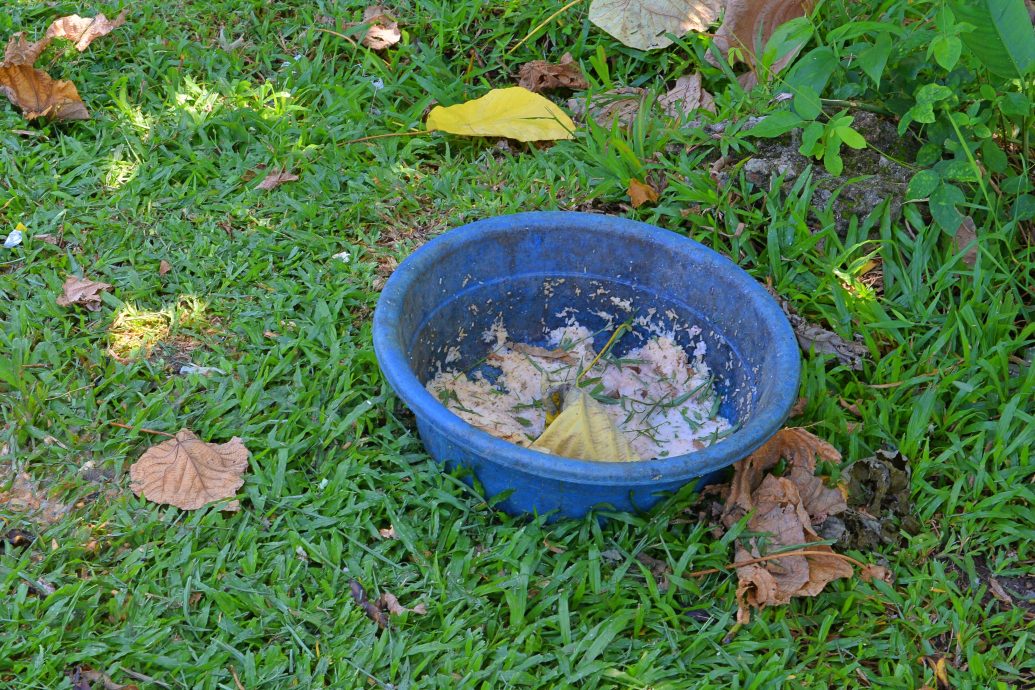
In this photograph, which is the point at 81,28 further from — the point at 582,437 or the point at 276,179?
the point at 582,437

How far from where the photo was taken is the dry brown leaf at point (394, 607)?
2.03 m

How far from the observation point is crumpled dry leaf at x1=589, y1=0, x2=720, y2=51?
3340mm

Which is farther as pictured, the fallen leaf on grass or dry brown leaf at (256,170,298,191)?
dry brown leaf at (256,170,298,191)

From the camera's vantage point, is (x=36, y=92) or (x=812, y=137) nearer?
(x=812, y=137)

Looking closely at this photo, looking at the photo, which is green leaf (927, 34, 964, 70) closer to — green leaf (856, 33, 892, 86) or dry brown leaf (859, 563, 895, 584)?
green leaf (856, 33, 892, 86)

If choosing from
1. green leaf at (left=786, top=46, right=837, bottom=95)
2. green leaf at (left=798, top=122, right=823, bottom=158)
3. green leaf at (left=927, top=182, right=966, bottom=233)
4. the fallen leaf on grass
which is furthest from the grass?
green leaf at (left=786, top=46, right=837, bottom=95)

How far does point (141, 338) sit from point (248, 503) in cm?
63

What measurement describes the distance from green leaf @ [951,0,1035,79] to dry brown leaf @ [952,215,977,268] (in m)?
0.44

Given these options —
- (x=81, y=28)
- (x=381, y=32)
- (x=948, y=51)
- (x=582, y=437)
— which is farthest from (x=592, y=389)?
(x=81, y=28)

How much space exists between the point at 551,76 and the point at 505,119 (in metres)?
0.32

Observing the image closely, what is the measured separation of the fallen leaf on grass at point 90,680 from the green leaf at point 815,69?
2073 millimetres

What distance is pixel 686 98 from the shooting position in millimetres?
3270

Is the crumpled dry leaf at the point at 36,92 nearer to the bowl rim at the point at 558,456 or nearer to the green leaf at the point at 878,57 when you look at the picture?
the bowl rim at the point at 558,456

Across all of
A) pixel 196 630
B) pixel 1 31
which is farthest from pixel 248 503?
pixel 1 31
